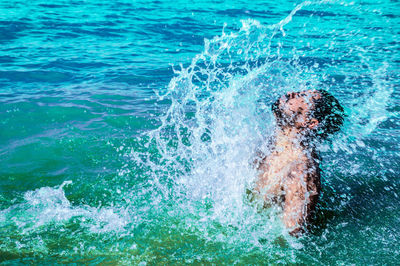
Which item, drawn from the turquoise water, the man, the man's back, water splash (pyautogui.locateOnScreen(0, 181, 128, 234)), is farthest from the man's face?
water splash (pyautogui.locateOnScreen(0, 181, 128, 234))

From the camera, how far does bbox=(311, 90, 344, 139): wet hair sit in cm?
357

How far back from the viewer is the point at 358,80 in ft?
26.6

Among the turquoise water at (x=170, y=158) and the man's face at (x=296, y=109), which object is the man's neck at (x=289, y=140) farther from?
the turquoise water at (x=170, y=158)

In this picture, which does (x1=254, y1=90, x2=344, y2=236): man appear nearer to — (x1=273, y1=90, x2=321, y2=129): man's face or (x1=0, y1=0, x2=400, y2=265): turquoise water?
(x1=273, y1=90, x2=321, y2=129): man's face

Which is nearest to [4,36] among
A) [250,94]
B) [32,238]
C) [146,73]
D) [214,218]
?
[146,73]

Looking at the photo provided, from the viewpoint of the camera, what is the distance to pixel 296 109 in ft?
12.0

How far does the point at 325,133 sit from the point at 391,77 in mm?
5904

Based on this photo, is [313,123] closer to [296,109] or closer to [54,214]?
[296,109]

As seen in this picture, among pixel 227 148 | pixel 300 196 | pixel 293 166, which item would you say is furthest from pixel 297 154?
pixel 227 148

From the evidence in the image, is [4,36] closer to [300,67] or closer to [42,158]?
[42,158]

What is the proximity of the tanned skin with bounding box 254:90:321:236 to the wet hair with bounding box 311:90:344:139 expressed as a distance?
1.9 inches

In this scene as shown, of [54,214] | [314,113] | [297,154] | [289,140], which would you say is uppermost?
[314,113]

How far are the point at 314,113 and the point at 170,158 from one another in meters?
2.13

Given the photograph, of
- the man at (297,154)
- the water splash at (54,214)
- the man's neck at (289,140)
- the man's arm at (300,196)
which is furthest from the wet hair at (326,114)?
the water splash at (54,214)
